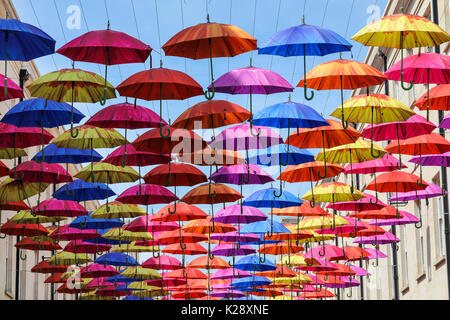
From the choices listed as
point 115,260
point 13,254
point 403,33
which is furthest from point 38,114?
point 13,254

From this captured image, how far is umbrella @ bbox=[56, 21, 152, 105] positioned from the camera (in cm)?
1616

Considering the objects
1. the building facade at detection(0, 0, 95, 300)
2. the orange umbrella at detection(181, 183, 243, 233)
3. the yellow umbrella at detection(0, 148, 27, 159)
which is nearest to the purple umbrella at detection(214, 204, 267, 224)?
the orange umbrella at detection(181, 183, 243, 233)

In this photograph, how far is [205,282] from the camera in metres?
39.2

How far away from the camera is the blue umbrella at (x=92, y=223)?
89.0 feet

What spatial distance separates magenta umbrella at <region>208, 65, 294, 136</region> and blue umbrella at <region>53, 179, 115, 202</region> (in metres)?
7.03

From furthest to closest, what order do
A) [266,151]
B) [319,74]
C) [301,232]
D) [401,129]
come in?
1. [301,232]
2. [266,151]
3. [401,129]
4. [319,74]

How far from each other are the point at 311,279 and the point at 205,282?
5.48 metres

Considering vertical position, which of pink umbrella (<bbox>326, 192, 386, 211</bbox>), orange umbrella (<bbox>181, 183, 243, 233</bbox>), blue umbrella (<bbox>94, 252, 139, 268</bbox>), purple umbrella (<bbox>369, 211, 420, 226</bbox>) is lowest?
blue umbrella (<bbox>94, 252, 139, 268</bbox>)

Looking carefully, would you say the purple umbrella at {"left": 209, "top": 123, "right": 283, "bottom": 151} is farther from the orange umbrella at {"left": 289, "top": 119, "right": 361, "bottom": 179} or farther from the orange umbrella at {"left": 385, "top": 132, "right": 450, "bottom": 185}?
the orange umbrella at {"left": 385, "top": 132, "right": 450, "bottom": 185}

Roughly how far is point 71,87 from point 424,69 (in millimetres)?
7091

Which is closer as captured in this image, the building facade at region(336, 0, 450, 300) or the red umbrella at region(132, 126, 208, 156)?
the red umbrella at region(132, 126, 208, 156)

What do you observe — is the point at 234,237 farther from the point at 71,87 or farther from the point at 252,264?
the point at 71,87

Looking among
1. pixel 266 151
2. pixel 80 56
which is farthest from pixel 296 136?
pixel 80 56
